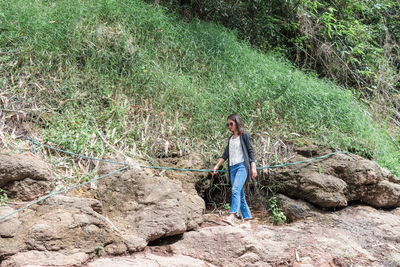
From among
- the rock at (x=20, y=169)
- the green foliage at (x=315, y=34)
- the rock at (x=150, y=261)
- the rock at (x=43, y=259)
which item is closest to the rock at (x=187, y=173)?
the rock at (x=150, y=261)

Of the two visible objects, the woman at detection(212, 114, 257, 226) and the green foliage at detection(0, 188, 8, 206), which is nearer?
the green foliage at detection(0, 188, 8, 206)

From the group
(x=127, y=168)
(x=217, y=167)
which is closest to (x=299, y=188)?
(x=217, y=167)

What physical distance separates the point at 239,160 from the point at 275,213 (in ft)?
3.01

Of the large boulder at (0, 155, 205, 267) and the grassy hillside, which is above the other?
the grassy hillside

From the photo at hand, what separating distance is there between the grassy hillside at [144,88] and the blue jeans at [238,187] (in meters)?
0.67

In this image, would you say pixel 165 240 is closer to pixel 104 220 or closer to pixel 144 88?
pixel 104 220

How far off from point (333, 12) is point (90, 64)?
624 centimetres

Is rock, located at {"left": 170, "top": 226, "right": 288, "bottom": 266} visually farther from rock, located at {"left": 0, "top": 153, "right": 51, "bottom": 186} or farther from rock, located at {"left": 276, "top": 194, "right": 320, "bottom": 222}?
rock, located at {"left": 0, "top": 153, "right": 51, "bottom": 186}

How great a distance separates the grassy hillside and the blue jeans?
26.2 inches

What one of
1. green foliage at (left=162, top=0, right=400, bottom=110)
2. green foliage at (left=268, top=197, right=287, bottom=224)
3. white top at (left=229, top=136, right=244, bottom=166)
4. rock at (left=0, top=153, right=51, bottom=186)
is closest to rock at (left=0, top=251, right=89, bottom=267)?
rock at (left=0, top=153, right=51, bottom=186)

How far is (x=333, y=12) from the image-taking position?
9.45 meters

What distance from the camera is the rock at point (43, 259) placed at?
116 inches

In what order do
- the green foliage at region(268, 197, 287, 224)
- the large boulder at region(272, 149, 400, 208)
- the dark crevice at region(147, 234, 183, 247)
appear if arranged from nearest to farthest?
the dark crevice at region(147, 234, 183, 247)
the green foliage at region(268, 197, 287, 224)
the large boulder at region(272, 149, 400, 208)

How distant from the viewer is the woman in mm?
4703
